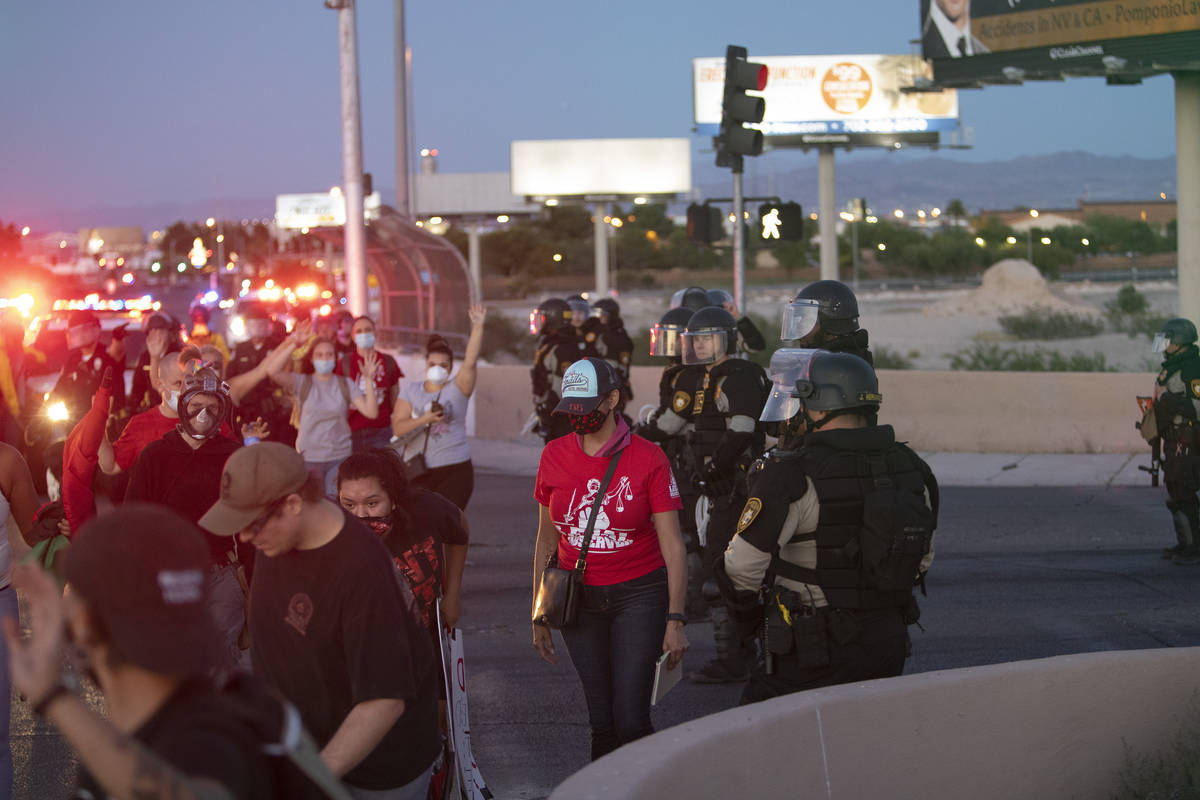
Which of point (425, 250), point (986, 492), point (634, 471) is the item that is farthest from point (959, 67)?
point (634, 471)

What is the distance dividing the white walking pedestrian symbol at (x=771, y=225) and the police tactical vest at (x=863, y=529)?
34.0 ft

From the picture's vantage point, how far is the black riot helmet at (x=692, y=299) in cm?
990

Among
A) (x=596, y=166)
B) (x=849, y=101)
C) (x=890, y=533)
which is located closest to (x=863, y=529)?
(x=890, y=533)

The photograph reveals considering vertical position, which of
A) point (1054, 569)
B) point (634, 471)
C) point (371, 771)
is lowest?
point (1054, 569)

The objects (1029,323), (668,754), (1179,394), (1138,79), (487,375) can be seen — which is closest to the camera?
(668,754)

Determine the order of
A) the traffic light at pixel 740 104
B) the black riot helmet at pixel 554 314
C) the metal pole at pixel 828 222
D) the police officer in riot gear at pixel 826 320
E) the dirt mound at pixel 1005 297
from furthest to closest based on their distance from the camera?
the dirt mound at pixel 1005 297 → the metal pole at pixel 828 222 → the traffic light at pixel 740 104 → the black riot helmet at pixel 554 314 → the police officer in riot gear at pixel 826 320

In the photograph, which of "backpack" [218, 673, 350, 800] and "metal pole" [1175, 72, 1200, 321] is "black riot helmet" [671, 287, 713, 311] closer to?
"backpack" [218, 673, 350, 800]

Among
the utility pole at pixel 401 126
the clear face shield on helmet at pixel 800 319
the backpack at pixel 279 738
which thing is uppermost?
the utility pole at pixel 401 126

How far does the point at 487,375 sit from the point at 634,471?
46.2 ft

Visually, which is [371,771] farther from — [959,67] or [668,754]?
[959,67]

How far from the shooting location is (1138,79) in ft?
70.4

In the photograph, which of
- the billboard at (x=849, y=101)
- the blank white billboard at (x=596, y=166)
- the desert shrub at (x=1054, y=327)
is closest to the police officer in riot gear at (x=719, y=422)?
the desert shrub at (x=1054, y=327)

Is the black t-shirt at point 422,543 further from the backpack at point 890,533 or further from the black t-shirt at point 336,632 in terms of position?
the backpack at point 890,533

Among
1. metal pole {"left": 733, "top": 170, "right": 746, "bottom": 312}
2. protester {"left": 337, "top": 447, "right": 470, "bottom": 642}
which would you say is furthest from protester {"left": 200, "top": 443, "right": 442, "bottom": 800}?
metal pole {"left": 733, "top": 170, "right": 746, "bottom": 312}
